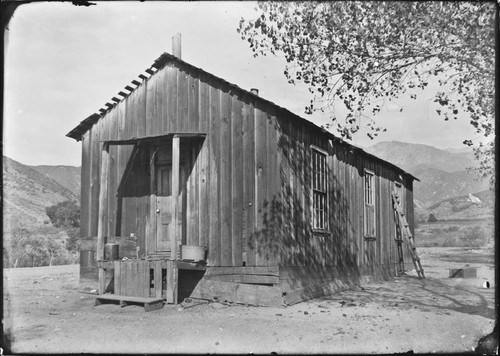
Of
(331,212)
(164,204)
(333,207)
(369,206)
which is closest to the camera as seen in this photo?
(164,204)

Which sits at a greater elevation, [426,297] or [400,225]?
[400,225]

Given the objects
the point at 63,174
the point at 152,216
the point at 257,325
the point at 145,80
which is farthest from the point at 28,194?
the point at 63,174

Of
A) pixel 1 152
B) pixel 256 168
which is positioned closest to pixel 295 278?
pixel 256 168

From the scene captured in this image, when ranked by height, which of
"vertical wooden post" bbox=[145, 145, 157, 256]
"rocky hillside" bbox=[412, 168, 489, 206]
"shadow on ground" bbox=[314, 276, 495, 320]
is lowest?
"shadow on ground" bbox=[314, 276, 495, 320]

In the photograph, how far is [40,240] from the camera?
113ft

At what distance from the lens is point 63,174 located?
367ft

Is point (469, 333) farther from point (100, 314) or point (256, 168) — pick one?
point (100, 314)

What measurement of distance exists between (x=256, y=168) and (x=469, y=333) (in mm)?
5564

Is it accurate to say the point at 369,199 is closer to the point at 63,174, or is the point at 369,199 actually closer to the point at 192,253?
the point at 192,253

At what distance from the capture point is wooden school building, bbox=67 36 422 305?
10828 millimetres

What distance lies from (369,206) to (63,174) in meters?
107

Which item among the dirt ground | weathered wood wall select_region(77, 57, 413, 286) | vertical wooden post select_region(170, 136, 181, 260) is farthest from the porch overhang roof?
the dirt ground

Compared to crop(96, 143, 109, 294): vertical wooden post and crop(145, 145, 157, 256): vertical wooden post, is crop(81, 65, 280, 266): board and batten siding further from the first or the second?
crop(96, 143, 109, 294): vertical wooden post

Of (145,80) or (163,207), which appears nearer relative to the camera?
(163,207)
